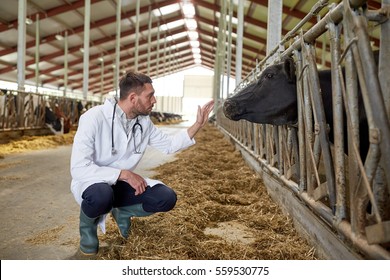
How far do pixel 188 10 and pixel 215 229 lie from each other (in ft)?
79.5

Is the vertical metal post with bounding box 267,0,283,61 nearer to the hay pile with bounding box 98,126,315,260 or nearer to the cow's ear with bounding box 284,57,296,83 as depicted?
the hay pile with bounding box 98,126,315,260

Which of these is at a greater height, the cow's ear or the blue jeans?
the cow's ear

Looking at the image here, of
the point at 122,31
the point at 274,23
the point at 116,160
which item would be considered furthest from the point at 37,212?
the point at 122,31

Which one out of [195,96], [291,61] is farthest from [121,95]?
[195,96]

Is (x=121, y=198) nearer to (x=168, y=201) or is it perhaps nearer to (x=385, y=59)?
(x=168, y=201)

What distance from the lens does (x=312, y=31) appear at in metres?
2.35

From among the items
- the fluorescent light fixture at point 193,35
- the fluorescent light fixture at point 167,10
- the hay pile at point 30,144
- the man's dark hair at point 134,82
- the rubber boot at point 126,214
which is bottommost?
the rubber boot at point 126,214

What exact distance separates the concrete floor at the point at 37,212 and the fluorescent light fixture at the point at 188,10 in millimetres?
19897

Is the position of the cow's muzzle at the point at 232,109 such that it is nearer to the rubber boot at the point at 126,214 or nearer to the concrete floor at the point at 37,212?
the rubber boot at the point at 126,214

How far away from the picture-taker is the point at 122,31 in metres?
24.9

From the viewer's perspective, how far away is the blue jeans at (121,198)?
236 cm

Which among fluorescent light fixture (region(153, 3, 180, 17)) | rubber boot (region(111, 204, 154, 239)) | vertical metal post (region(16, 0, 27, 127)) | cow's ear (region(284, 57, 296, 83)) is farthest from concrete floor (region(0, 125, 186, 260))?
fluorescent light fixture (region(153, 3, 180, 17))

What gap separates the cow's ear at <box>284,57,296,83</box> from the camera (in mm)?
2779

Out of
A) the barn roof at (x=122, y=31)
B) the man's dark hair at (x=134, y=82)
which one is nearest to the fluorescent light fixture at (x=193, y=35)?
the barn roof at (x=122, y=31)
